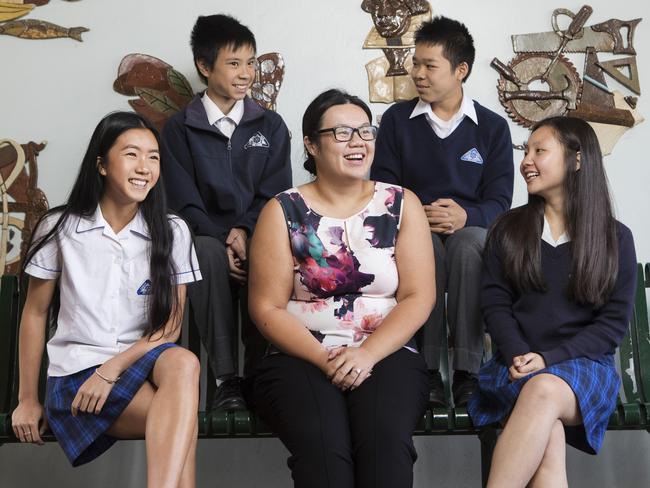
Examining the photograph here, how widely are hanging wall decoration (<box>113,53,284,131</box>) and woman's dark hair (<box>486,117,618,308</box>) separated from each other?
3.34 feet

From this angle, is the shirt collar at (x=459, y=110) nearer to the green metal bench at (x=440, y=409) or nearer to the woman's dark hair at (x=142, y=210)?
the green metal bench at (x=440, y=409)

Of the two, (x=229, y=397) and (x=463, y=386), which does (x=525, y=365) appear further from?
(x=229, y=397)

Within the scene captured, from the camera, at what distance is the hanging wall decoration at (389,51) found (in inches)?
120

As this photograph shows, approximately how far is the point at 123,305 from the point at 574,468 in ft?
5.38

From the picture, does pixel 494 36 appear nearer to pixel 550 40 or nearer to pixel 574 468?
pixel 550 40

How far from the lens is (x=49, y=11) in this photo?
3.07m

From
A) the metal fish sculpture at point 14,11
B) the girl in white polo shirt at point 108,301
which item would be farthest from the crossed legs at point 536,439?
the metal fish sculpture at point 14,11

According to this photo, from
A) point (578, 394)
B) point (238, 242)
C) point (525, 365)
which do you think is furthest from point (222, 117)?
point (578, 394)

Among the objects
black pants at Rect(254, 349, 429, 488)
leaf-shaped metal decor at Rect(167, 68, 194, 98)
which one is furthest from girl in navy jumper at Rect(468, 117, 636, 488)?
leaf-shaped metal decor at Rect(167, 68, 194, 98)

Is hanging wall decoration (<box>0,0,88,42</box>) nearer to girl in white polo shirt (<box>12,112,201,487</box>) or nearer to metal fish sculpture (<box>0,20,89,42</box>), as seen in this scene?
metal fish sculpture (<box>0,20,89,42</box>)

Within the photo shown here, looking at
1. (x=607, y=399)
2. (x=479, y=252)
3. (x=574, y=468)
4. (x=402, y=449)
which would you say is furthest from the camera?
(x=574, y=468)

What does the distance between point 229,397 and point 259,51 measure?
1284 millimetres

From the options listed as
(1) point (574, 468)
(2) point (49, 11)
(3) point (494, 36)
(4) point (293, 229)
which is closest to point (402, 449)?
(4) point (293, 229)

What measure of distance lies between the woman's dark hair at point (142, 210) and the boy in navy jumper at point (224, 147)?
0.32m
